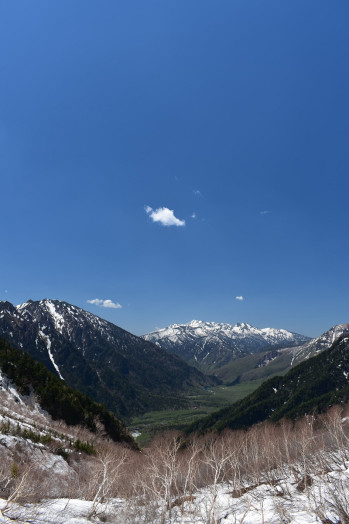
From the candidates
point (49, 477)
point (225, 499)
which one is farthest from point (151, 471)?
point (49, 477)

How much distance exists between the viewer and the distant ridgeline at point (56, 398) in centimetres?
7300

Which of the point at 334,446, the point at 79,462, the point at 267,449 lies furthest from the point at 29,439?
the point at 334,446

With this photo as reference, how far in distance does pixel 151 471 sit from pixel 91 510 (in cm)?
1887

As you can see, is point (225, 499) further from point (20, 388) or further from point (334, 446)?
point (20, 388)

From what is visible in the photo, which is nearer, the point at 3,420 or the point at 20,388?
the point at 3,420

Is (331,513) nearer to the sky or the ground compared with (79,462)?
nearer to the sky

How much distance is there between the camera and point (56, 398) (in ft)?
245

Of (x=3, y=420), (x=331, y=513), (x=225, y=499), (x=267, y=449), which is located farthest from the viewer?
(x=267, y=449)

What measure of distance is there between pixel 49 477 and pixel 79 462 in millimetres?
9089

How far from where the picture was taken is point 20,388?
2874 inches

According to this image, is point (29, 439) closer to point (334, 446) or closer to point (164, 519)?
point (164, 519)

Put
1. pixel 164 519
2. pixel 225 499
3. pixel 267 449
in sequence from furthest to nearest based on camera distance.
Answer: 1. pixel 267 449
2. pixel 225 499
3. pixel 164 519

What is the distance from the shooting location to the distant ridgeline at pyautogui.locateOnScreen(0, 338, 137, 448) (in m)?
73.0

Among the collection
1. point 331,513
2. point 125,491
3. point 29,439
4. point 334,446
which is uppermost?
point 334,446
